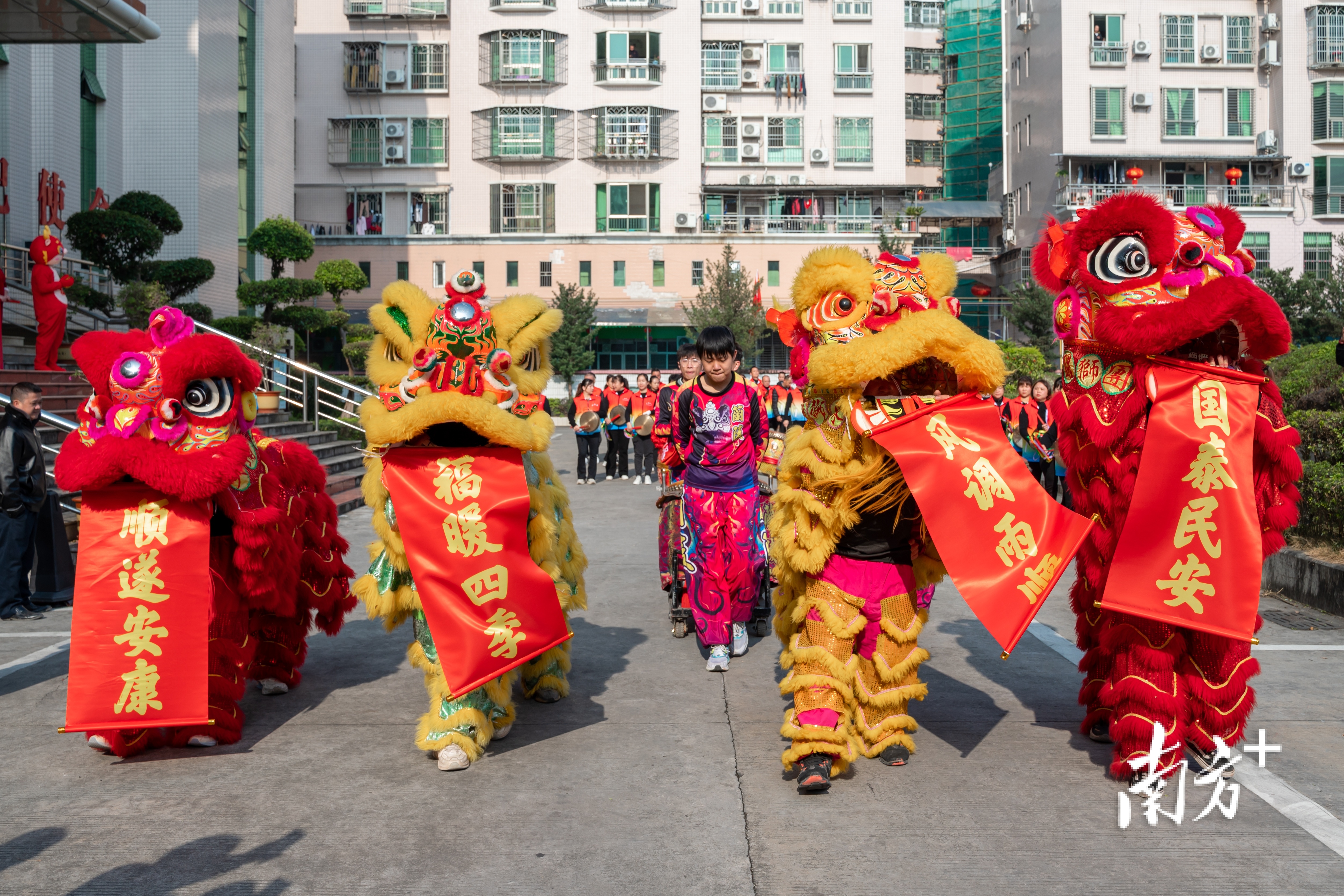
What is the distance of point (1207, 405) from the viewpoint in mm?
4270

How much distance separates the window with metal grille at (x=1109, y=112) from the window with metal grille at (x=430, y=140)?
2455 cm

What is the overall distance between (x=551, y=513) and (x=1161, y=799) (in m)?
2.96

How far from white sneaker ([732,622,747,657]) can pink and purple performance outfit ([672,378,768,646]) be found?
0.39ft

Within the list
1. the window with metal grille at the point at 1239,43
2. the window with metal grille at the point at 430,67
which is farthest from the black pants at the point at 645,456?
the window with metal grille at the point at 1239,43

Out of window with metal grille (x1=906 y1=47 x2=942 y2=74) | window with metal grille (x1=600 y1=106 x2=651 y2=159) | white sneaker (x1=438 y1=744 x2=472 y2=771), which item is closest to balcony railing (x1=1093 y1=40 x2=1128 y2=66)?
window with metal grille (x1=906 y1=47 x2=942 y2=74)

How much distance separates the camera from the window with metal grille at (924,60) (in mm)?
48000

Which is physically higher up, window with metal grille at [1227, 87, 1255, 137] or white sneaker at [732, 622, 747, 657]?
window with metal grille at [1227, 87, 1255, 137]

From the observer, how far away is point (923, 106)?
48.1 meters

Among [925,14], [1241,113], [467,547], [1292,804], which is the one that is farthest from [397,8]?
[1292,804]

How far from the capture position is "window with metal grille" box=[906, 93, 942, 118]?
47969 millimetres

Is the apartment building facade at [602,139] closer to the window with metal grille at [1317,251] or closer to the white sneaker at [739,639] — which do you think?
the window with metal grille at [1317,251]

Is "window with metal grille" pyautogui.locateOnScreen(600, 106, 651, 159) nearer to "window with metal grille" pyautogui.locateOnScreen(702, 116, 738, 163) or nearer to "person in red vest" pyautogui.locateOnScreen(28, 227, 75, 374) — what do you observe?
"window with metal grille" pyautogui.locateOnScreen(702, 116, 738, 163)

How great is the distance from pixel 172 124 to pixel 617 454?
12244mm

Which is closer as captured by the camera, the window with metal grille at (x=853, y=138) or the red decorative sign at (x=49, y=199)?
the red decorative sign at (x=49, y=199)
